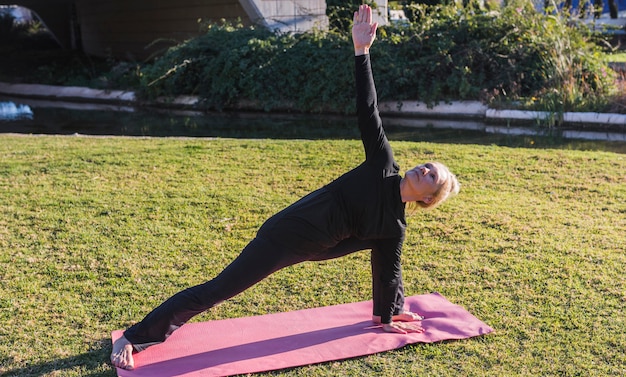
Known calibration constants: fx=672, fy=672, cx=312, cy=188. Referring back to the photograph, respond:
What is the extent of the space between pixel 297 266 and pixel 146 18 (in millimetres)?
16739

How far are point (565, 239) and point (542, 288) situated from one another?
972mm

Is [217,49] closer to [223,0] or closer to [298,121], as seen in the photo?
[298,121]

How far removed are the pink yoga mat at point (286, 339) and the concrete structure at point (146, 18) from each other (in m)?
10.4

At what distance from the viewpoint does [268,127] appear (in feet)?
35.3

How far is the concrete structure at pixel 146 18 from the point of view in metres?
15.2

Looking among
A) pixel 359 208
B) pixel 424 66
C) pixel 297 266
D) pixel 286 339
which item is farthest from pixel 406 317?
pixel 424 66

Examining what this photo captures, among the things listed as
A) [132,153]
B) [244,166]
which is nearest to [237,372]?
[244,166]

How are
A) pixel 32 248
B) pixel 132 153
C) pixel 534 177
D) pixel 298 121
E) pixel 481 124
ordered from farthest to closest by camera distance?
pixel 298 121
pixel 481 124
pixel 132 153
pixel 534 177
pixel 32 248

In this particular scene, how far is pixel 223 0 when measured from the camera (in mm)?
16250

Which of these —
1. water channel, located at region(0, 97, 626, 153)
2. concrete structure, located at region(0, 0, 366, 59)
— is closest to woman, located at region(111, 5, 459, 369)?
water channel, located at region(0, 97, 626, 153)

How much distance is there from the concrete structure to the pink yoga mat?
10437 millimetres

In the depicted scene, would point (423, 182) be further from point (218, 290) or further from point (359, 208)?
point (218, 290)

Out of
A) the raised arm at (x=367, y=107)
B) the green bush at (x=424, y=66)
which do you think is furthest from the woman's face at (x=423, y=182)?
the green bush at (x=424, y=66)

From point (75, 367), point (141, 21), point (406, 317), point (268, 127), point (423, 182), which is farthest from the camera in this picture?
point (141, 21)
